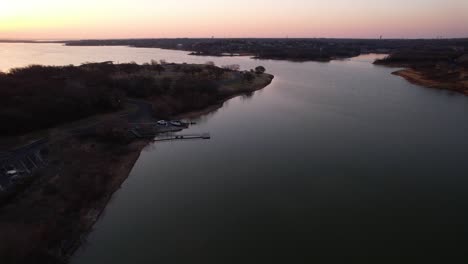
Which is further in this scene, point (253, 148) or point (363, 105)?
point (363, 105)

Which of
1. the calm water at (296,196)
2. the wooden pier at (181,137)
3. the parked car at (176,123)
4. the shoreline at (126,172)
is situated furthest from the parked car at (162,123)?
the shoreline at (126,172)

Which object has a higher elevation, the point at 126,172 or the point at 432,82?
the point at 432,82

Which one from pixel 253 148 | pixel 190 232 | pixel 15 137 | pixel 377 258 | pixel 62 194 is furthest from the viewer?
pixel 253 148

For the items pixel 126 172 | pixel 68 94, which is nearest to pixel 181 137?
pixel 126 172

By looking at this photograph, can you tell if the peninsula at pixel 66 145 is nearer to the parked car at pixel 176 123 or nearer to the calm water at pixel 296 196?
the calm water at pixel 296 196

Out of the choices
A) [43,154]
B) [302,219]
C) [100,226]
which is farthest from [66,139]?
[302,219]

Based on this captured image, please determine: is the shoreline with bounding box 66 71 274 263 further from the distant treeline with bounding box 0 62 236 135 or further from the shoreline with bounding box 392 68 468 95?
the shoreline with bounding box 392 68 468 95

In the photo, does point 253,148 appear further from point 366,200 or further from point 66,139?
point 66,139

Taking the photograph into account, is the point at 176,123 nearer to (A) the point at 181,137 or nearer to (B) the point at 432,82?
(A) the point at 181,137
